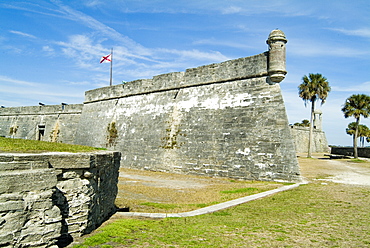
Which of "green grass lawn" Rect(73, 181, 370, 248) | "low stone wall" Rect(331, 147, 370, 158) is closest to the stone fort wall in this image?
"green grass lawn" Rect(73, 181, 370, 248)

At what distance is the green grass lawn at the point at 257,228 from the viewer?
166 inches

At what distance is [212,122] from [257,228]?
9.83 m

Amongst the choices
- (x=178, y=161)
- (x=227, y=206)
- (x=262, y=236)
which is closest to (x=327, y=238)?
(x=262, y=236)

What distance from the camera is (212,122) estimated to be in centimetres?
1466

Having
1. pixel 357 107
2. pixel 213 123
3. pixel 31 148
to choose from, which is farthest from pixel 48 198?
pixel 357 107

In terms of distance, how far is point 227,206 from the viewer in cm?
695

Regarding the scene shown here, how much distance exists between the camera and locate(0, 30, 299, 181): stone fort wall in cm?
1221

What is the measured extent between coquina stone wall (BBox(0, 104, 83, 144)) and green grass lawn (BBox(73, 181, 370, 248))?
24.8 meters

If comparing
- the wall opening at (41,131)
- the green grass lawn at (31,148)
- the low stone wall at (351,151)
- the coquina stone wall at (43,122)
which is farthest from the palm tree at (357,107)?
the wall opening at (41,131)

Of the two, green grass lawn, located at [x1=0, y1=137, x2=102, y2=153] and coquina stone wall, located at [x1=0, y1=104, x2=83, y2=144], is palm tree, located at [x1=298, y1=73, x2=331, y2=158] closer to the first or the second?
coquina stone wall, located at [x1=0, y1=104, x2=83, y2=144]

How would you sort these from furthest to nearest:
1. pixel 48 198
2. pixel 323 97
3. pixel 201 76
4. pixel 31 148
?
1. pixel 323 97
2. pixel 201 76
3. pixel 31 148
4. pixel 48 198

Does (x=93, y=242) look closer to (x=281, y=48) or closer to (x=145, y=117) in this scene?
(x=281, y=48)

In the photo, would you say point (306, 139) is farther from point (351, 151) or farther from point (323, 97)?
point (323, 97)

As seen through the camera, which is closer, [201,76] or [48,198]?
[48,198]
